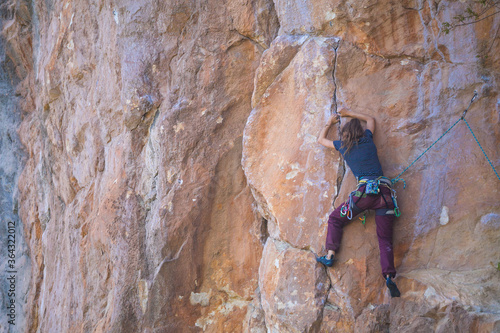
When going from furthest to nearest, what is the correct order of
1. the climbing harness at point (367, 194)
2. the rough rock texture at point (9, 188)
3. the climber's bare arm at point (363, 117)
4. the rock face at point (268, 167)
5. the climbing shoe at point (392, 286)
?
1. the rough rock texture at point (9, 188)
2. the climber's bare arm at point (363, 117)
3. the rock face at point (268, 167)
4. the climbing harness at point (367, 194)
5. the climbing shoe at point (392, 286)

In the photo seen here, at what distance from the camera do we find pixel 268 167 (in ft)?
16.6

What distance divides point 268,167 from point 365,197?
1272mm

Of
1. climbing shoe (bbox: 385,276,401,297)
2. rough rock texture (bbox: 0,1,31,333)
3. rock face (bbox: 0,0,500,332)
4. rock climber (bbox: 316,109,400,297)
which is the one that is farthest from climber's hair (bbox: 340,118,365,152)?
rough rock texture (bbox: 0,1,31,333)

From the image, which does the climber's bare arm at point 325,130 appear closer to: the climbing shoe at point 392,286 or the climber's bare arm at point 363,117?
the climber's bare arm at point 363,117

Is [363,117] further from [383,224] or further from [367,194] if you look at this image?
[383,224]

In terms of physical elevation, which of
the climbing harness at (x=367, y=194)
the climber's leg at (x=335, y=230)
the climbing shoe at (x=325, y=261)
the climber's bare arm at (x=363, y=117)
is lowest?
the climbing shoe at (x=325, y=261)

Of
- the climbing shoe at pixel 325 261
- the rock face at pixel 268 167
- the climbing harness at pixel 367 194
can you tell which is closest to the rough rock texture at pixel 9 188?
the rock face at pixel 268 167

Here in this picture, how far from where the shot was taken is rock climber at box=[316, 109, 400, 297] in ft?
13.6

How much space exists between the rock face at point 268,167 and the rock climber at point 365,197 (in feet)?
0.57

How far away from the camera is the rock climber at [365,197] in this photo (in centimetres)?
415

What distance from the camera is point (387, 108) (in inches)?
181

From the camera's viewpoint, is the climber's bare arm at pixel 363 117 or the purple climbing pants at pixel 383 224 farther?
the climber's bare arm at pixel 363 117

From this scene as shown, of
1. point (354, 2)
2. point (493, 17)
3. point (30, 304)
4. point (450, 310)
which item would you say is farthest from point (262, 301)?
point (30, 304)

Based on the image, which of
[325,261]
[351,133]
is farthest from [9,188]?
[351,133]
